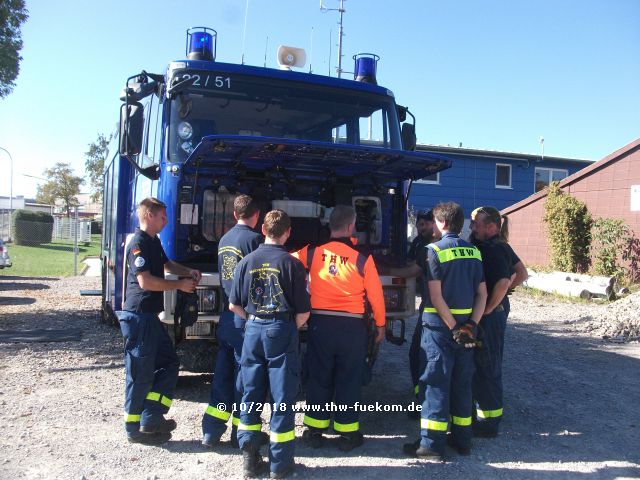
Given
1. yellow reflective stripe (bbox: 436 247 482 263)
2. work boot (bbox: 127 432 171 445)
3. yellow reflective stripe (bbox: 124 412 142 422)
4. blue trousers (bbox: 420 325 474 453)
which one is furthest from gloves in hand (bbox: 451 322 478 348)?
yellow reflective stripe (bbox: 124 412 142 422)

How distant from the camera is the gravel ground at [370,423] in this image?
13.4ft

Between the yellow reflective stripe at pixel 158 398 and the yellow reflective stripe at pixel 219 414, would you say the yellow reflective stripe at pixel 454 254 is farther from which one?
the yellow reflective stripe at pixel 158 398

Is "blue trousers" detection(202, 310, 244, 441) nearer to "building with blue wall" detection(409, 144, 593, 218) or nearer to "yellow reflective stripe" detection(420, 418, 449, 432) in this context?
"yellow reflective stripe" detection(420, 418, 449, 432)

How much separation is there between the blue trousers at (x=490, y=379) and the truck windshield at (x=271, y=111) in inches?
85.1

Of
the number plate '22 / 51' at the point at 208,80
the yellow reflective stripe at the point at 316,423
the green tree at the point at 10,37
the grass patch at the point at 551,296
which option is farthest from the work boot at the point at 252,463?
the grass patch at the point at 551,296

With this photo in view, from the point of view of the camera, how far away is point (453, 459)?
4.35 metres

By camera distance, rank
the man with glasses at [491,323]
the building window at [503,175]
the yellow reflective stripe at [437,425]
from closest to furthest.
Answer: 1. the yellow reflective stripe at [437,425]
2. the man with glasses at [491,323]
3. the building window at [503,175]

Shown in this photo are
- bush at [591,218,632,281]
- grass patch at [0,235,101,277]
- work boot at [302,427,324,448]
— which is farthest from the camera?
grass patch at [0,235,101,277]

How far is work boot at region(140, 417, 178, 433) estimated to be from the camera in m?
4.41

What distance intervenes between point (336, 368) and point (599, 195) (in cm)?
1372

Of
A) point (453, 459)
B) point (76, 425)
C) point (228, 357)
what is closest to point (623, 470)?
point (453, 459)

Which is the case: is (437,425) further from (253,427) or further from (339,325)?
(253,427)

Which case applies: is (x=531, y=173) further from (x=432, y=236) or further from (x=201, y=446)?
(x=201, y=446)

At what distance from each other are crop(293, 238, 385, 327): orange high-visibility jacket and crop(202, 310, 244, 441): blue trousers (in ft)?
2.11
